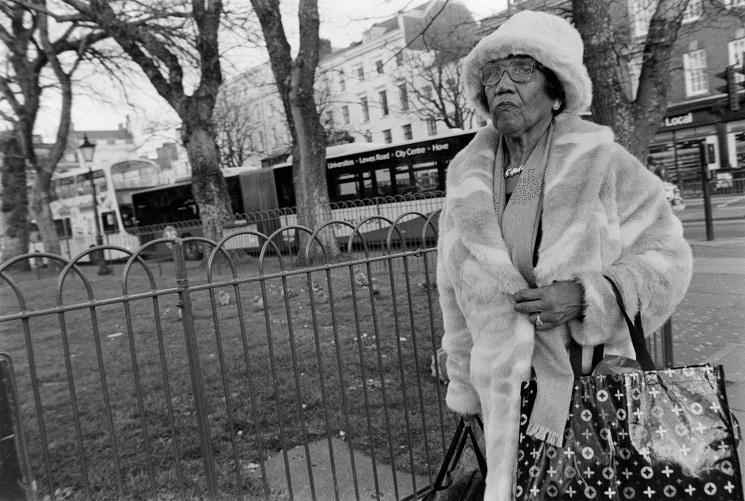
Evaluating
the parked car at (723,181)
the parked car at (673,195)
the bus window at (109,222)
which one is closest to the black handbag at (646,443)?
the parked car at (673,195)

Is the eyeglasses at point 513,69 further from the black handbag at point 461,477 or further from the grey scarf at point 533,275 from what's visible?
the black handbag at point 461,477

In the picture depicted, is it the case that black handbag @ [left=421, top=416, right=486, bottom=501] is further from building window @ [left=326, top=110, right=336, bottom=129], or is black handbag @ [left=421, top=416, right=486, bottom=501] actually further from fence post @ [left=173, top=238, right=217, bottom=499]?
building window @ [left=326, top=110, right=336, bottom=129]

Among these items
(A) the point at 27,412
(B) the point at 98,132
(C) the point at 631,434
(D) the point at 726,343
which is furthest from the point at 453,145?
(B) the point at 98,132

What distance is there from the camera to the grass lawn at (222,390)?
2.51m

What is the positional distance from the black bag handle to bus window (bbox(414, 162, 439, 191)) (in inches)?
576

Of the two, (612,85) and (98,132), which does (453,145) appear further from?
(98,132)

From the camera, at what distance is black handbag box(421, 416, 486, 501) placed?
2.12 meters

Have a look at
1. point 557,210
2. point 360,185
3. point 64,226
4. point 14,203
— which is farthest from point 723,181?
point 64,226

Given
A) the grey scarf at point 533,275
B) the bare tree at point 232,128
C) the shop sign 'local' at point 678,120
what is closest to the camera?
the grey scarf at point 533,275

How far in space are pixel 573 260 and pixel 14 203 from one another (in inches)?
686

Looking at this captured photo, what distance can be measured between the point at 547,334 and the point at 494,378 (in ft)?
0.71

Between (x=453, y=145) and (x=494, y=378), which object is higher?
(x=453, y=145)

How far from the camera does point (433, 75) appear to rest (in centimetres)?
3067

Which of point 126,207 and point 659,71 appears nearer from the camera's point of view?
point 659,71
